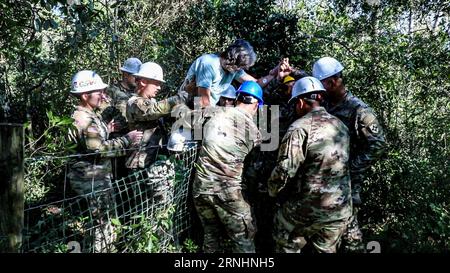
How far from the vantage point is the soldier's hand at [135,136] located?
473cm

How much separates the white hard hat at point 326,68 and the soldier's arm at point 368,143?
1.72 ft

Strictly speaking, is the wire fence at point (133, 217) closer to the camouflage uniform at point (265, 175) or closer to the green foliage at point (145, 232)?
the green foliage at point (145, 232)

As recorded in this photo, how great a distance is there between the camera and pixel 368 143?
4.32 meters

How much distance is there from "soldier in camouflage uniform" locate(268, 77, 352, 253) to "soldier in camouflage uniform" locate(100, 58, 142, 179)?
200cm

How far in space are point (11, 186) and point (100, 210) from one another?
1667 mm

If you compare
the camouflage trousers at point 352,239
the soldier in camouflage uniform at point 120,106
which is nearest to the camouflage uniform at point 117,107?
the soldier in camouflage uniform at point 120,106

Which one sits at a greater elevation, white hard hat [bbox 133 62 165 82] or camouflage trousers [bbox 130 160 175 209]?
white hard hat [bbox 133 62 165 82]

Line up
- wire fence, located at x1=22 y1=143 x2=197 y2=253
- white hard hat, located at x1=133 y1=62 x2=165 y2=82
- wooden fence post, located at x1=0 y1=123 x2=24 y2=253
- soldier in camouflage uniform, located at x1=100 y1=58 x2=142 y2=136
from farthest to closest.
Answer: soldier in camouflage uniform, located at x1=100 y1=58 x2=142 y2=136
white hard hat, located at x1=133 y1=62 x2=165 y2=82
wire fence, located at x1=22 y1=143 x2=197 y2=253
wooden fence post, located at x1=0 y1=123 x2=24 y2=253

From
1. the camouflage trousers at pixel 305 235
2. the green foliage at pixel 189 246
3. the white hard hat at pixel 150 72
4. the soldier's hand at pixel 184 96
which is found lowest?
the green foliage at pixel 189 246

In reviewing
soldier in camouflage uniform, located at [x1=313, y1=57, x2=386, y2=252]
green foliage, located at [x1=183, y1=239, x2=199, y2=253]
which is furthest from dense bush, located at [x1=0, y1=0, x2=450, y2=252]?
green foliage, located at [x1=183, y1=239, x2=199, y2=253]

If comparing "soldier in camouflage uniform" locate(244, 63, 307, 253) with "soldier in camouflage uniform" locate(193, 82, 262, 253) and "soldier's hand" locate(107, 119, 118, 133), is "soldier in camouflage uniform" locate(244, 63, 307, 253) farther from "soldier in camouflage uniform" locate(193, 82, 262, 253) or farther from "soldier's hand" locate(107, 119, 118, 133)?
"soldier's hand" locate(107, 119, 118, 133)

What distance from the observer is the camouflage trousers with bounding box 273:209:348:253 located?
3.87 m

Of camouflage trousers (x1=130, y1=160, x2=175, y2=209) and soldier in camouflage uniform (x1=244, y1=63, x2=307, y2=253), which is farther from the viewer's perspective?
soldier in camouflage uniform (x1=244, y1=63, x2=307, y2=253)
